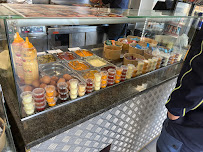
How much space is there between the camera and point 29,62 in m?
0.97

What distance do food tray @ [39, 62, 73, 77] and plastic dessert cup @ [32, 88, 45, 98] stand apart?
0.90ft

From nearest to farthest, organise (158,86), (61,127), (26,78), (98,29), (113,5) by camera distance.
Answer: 1. (61,127)
2. (26,78)
3. (158,86)
4. (113,5)
5. (98,29)

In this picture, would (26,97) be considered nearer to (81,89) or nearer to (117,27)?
(81,89)

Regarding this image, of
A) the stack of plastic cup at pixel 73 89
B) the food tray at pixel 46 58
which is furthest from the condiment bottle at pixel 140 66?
the food tray at pixel 46 58

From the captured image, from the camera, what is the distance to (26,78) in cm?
102

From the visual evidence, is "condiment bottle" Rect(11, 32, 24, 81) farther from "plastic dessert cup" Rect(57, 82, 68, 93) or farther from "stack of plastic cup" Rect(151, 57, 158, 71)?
"stack of plastic cup" Rect(151, 57, 158, 71)

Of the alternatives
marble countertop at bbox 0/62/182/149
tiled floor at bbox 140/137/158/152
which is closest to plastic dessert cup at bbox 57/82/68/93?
marble countertop at bbox 0/62/182/149

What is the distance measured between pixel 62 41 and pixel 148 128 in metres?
2.46

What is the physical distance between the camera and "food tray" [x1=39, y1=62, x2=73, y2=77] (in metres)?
1.29

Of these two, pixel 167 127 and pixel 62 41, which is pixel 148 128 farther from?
pixel 62 41

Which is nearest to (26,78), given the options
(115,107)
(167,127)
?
(115,107)

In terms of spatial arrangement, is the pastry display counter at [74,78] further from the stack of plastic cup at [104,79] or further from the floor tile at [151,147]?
the floor tile at [151,147]

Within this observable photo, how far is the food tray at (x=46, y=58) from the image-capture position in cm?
142

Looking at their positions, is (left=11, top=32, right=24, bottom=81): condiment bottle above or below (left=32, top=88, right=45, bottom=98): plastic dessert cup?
above
